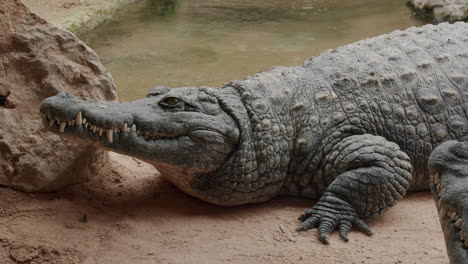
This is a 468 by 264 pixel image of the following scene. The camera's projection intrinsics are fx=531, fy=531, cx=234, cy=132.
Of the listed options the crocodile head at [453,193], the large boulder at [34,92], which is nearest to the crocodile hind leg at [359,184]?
the crocodile head at [453,193]

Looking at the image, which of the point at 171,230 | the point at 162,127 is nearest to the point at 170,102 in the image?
the point at 162,127

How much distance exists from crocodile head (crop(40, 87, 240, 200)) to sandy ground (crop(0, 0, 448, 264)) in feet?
1.25

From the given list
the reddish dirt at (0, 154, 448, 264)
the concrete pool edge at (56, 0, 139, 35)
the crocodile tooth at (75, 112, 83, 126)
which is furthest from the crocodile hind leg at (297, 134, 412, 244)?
the concrete pool edge at (56, 0, 139, 35)

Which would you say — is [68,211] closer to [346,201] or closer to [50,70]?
[50,70]

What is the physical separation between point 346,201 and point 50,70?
2527 mm

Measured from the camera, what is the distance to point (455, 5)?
1002 cm

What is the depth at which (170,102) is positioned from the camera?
409 centimetres

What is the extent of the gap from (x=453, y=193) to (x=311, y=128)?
2188 mm

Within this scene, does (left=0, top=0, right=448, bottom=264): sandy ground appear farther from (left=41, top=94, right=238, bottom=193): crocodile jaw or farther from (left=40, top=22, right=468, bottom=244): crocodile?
(left=41, top=94, right=238, bottom=193): crocodile jaw

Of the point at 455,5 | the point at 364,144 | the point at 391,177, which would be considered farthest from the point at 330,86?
the point at 455,5

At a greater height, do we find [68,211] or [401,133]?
[401,133]

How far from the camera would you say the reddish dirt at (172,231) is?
3443 millimetres

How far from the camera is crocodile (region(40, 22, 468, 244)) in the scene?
3.89 meters

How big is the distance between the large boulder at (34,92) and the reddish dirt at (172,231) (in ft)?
0.52
